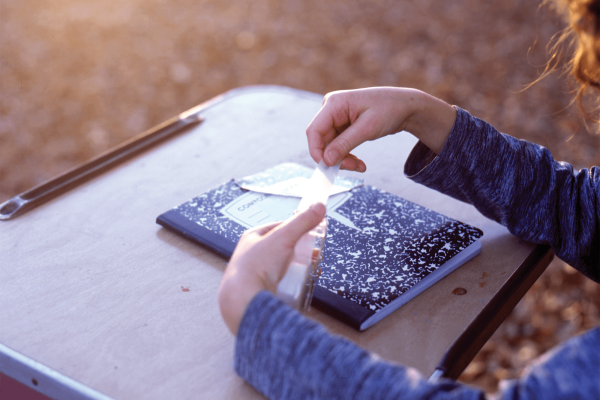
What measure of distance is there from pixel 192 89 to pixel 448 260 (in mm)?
2099

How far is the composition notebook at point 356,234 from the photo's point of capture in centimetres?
59

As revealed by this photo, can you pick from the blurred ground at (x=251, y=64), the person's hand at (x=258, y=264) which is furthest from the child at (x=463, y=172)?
the blurred ground at (x=251, y=64)

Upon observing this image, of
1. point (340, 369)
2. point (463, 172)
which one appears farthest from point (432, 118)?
point (340, 369)

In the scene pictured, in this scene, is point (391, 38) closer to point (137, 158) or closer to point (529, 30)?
point (529, 30)

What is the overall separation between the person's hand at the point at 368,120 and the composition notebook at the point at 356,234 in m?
0.08

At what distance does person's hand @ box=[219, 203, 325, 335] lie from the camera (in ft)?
1.61

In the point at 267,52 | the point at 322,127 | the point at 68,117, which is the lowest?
the point at 68,117

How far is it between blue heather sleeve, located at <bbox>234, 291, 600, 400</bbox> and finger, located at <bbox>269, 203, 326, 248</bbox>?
64 millimetres

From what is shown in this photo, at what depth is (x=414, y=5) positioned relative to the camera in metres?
3.40

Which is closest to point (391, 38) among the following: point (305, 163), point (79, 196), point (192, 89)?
point (192, 89)

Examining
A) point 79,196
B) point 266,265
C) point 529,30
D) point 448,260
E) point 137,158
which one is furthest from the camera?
point 529,30

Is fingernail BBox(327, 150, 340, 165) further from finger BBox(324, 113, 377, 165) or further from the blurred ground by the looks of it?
the blurred ground

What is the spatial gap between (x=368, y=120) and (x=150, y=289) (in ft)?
1.27

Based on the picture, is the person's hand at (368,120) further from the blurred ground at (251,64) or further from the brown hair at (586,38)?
the blurred ground at (251,64)
